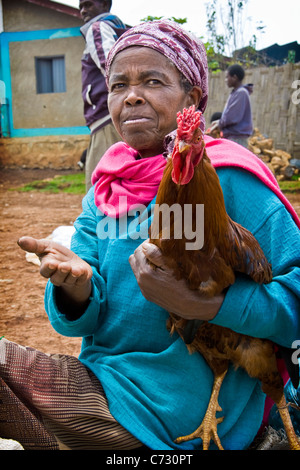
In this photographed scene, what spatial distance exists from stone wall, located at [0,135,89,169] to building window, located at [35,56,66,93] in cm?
183

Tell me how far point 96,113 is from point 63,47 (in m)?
10.8

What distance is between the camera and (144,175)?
5.78 ft

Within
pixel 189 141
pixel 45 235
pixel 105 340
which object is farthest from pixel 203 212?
pixel 45 235

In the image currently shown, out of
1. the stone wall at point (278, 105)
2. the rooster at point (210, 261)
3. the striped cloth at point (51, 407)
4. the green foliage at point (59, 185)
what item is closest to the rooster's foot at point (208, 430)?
the rooster at point (210, 261)

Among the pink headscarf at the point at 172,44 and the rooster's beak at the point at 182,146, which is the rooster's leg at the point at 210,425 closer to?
the rooster's beak at the point at 182,146

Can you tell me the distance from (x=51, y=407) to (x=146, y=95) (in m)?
1.27

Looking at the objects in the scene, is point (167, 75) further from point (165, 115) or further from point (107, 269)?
point (107, 269)

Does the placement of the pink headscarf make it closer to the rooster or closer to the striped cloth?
the rooster

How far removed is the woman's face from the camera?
167cm

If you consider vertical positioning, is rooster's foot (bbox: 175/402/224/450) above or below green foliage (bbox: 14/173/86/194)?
above

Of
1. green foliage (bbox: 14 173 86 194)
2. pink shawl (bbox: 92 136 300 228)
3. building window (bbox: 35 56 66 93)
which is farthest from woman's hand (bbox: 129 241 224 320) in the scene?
building window (bbox: 35 56 66 93)

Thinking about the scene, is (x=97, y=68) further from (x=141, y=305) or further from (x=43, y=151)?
(x=43, y=151)

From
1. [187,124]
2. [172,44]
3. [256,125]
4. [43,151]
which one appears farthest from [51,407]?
[43,151]

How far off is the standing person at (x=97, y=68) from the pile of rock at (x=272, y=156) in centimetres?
770
